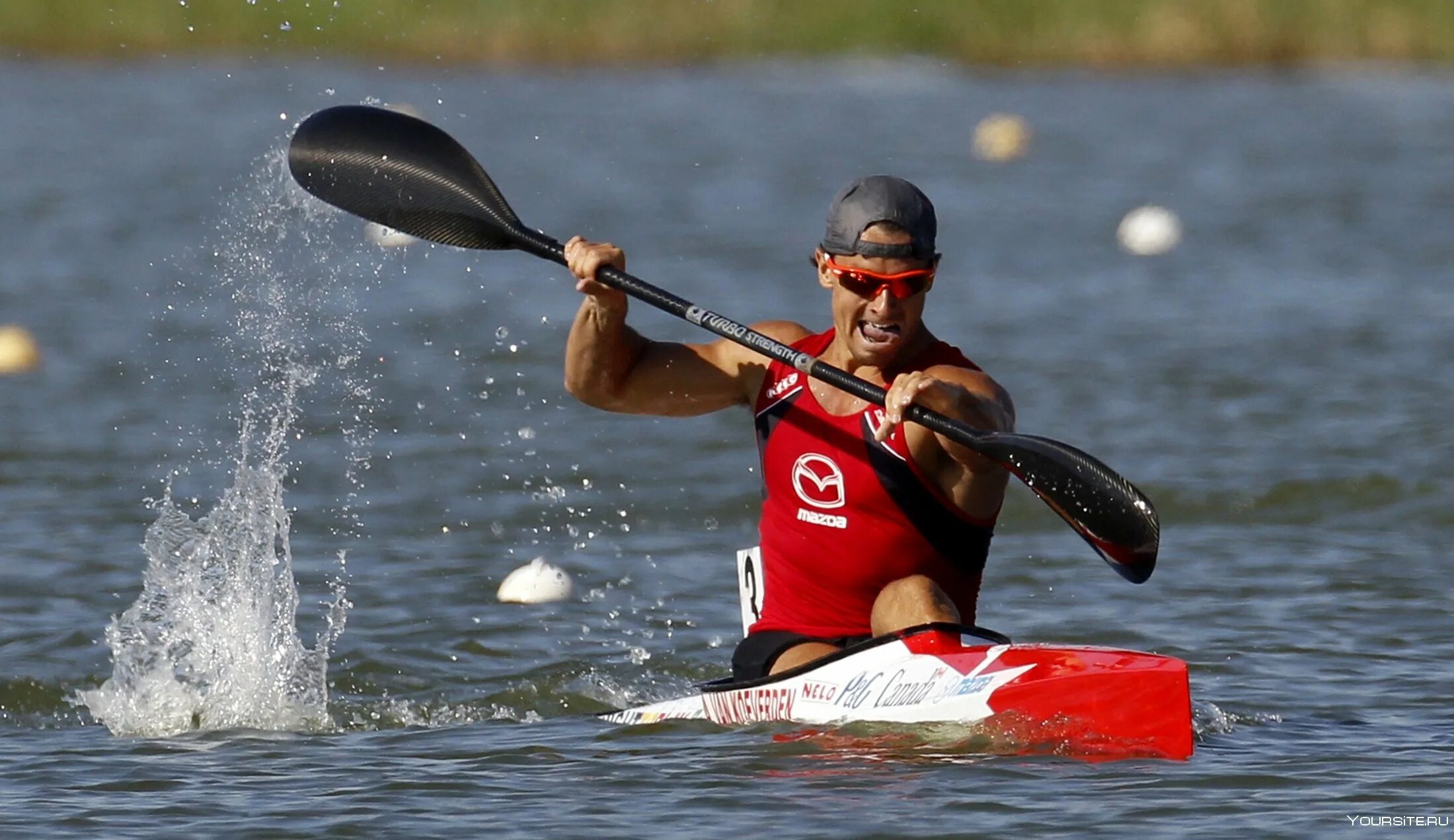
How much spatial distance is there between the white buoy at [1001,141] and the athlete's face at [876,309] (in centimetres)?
1689

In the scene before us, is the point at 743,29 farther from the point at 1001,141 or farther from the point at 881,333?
the point at 881,333

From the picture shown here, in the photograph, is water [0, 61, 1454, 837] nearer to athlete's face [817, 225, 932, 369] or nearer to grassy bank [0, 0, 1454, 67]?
athlete's face [817, 225, 932, 369]

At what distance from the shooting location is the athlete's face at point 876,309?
562cm

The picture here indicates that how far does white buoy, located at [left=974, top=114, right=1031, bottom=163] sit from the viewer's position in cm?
2236

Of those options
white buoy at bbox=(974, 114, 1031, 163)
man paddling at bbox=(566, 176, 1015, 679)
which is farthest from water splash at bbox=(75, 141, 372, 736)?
white buoy at bbox=(974, 114, 1031, 163)

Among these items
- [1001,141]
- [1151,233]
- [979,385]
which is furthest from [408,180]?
[1001,141]

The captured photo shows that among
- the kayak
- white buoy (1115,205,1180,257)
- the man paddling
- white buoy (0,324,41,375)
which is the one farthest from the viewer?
white buoy (1115,205,1180,257)

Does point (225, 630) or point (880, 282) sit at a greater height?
point (880, 282)

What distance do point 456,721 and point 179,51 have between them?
25.2 m

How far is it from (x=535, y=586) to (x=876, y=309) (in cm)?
291

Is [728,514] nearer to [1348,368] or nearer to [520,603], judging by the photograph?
[520,603]

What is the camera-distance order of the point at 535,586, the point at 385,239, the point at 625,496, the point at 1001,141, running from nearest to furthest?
1. the point at 535,586
2. the point at 625,496
3. the point at 385,239
4. the point at 1001,141

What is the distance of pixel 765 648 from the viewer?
607cm

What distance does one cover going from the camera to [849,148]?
2317 cm
